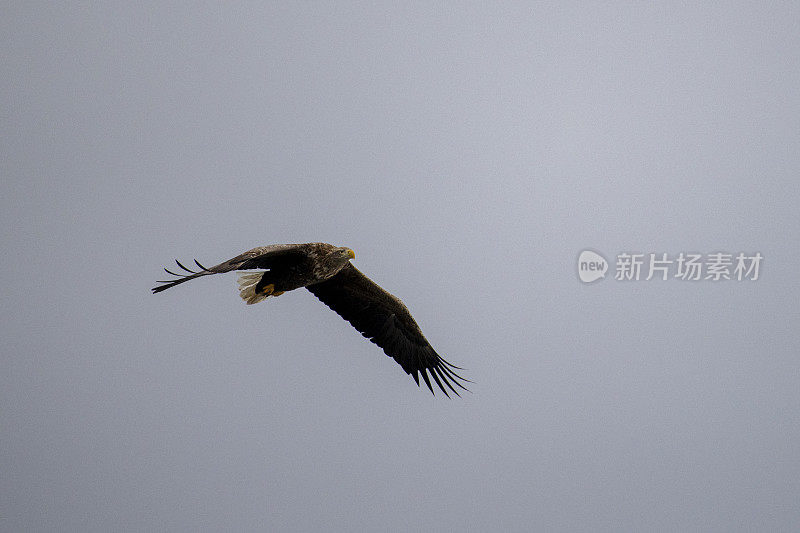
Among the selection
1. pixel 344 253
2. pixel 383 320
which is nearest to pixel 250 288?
pixel 344 253

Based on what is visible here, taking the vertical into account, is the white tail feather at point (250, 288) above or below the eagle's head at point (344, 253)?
below

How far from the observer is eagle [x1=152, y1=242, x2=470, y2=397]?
8.56m

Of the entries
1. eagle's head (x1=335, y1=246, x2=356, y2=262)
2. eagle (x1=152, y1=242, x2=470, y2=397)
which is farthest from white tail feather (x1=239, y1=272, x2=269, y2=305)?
eagle's head (x1=335, y1=246, x2=356, y2=262)

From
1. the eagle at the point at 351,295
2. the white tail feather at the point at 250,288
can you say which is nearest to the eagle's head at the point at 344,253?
the eagle at the point at 351,295

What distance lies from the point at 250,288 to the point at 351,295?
1.19 metres

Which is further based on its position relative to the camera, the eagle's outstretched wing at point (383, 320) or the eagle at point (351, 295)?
the eagle's outstretched wing at point (383, 320)

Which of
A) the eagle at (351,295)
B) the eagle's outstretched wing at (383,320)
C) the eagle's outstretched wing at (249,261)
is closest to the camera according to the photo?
the eagle's outstretched wing at (249,261)

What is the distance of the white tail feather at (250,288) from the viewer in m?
8.95

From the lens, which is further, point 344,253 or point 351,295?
point 351,295

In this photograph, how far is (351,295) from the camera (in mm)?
9695

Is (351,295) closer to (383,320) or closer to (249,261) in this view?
(383,320)

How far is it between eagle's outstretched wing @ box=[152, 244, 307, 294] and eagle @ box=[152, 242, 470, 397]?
19mm

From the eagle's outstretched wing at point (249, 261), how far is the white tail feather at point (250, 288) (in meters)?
0.36

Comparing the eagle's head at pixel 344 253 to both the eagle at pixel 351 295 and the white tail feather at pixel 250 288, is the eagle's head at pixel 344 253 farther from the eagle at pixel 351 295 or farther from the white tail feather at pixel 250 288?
the white tail feather at pixel 250 288
